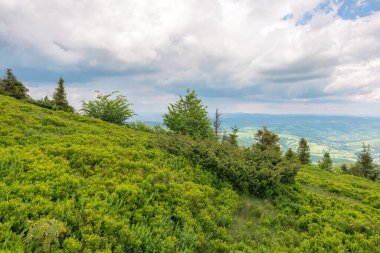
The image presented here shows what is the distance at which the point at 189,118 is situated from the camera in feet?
94.6

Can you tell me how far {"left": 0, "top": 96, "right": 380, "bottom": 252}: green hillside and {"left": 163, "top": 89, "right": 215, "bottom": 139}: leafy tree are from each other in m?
16.4

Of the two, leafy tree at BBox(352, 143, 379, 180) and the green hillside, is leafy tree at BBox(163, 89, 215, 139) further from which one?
leafy tree at BBox(352, 143, 379, 180)

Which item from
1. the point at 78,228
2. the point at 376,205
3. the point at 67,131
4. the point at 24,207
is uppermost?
the point at 67,131

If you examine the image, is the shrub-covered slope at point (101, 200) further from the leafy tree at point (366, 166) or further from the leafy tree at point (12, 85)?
the leafy tree at point (366, 166)

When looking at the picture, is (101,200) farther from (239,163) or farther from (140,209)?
(239,163)

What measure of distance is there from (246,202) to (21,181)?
27.3ft

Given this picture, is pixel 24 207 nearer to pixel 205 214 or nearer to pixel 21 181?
pixel 21 181

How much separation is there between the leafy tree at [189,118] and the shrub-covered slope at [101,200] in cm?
1689

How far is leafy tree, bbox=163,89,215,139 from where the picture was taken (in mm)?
28614

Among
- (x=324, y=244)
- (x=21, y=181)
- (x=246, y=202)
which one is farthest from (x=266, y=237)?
(x=21, y=181)

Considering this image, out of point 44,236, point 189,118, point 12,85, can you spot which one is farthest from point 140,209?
point 12,85

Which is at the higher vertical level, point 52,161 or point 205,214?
point 52,161

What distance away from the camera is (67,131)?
44.3 ft

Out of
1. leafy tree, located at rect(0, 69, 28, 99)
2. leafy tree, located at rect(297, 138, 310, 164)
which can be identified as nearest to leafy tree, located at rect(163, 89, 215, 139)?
leafy tree, located at rect(0, 69, 28, 99)
